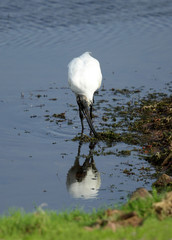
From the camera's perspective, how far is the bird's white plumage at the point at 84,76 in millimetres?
10547

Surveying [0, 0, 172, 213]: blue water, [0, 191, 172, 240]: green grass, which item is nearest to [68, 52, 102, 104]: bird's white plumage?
[0, 0, 172, 213]: blue water

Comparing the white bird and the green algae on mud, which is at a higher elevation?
the white bird

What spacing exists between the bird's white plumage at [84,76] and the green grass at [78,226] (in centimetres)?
478

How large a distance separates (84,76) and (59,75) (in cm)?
409

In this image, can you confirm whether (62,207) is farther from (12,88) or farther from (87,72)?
(12,88)

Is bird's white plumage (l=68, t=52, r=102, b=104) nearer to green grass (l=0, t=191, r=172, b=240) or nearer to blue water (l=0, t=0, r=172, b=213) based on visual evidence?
blue water (l=0, t=0, r=172, b=213)

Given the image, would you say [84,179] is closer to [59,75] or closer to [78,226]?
[78,226]

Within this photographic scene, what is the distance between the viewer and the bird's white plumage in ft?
34.6

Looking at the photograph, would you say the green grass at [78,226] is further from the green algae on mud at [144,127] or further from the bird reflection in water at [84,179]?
the green algae on mud at [144,127]

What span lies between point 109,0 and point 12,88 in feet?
42.7

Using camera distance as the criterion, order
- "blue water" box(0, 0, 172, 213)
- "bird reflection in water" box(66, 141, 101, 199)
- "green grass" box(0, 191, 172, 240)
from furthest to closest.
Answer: "blue water" box(0, 0, 172, 213) < "bird reflection in water" box(66, 141, 101, 199) < "green grass" box(0, 191, 172, 240)

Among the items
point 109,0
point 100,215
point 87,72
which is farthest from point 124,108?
point 109,0

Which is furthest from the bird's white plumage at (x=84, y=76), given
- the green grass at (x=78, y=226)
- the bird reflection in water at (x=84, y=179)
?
the green grass at (x=78, y=226)

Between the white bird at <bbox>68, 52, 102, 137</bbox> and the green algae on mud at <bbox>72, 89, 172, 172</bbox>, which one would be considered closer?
the green algae on mud at <bbox>72, 89, 172, 172</bbox>
